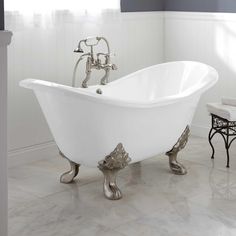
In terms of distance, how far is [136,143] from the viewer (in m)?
3.43

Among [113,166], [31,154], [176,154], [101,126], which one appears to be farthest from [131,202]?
[31,154]

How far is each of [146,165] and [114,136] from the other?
94 centimetres

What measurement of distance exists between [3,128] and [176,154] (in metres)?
2.04

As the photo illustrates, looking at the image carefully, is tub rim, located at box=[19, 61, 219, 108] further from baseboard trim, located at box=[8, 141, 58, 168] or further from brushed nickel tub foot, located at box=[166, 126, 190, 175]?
baseboard trim, located at box=[8, 141, 58, 168]

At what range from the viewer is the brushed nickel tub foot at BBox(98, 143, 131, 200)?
3.34 metres

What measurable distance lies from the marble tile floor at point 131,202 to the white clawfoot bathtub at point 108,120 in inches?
10.1

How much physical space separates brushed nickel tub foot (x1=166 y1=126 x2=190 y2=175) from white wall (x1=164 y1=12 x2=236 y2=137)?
46.1 inches

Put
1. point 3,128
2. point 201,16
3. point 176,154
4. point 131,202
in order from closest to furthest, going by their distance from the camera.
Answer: point 3,128
point 131,202
point 176,154
point 201,16

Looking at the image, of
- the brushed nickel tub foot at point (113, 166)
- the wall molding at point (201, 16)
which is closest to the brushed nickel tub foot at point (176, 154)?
the brushed nickel tub foot at point (113, 166)

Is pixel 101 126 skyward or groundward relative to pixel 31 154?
skyward

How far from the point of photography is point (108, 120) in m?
3.25

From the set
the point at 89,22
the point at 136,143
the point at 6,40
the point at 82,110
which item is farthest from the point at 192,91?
the point at 6,40

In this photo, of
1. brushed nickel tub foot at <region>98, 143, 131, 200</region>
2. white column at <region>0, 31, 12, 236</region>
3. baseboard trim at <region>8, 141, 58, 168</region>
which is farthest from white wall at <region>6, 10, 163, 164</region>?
white column at <region>0, 31, 12, 236</region>

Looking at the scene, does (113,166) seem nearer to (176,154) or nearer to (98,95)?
(98,95)
